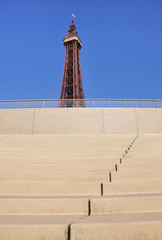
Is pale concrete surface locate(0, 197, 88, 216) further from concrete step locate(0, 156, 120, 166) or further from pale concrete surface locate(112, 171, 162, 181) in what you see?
concrete step locate(0, 156, 120, 166)

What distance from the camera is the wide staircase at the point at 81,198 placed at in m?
1.51

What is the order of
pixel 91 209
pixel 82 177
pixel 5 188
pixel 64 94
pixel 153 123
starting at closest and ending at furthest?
1. pixel 91 209
2. pixel 5 188
3. pixel 82 177
4. pixel 153 123
5. pixel 64 94

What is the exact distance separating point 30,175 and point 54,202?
1.35 metres

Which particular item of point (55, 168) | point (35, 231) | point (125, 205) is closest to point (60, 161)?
point (55, 168)

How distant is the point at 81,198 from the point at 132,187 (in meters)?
0.97

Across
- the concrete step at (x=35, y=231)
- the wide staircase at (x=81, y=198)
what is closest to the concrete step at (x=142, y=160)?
the wide staircase at (x=81, y=198)

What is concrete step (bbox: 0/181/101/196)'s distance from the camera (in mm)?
2549

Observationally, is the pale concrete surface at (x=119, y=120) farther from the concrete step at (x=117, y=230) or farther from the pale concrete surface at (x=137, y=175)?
the concrete step at (x=117, y=230)

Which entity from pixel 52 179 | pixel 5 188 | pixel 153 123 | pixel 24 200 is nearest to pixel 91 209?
pixel 24 200

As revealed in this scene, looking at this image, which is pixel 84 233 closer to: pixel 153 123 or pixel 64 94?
pixel 153 123

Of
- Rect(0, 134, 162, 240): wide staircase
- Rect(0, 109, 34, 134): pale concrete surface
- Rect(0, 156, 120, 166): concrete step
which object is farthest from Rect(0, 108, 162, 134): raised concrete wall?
Rect(0, 156, 120, 166): concrete step

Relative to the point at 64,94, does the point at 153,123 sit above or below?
below

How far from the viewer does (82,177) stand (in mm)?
3084

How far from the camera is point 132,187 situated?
2.56 metres
